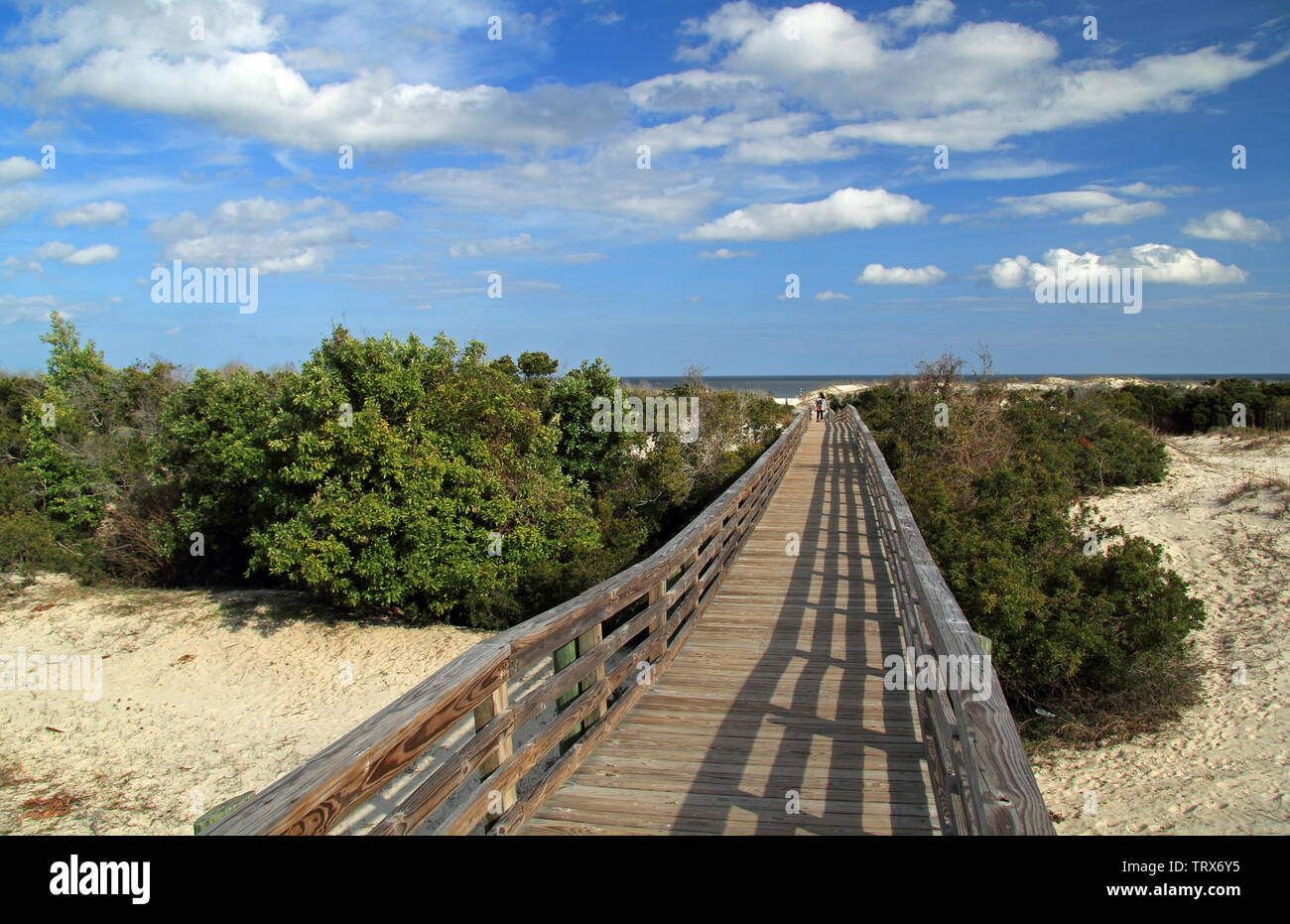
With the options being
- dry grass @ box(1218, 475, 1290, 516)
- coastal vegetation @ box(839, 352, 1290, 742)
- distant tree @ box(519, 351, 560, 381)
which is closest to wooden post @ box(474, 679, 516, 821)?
coastal vegetation @ box(839, 352, 1290, 742)

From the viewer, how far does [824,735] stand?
455 cm

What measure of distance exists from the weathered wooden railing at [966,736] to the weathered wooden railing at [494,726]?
1680 millimetres

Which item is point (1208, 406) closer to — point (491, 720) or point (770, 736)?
point (770, 736)

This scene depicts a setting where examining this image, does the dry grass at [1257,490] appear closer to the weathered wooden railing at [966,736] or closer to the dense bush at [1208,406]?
the dense bush at [1208,406]

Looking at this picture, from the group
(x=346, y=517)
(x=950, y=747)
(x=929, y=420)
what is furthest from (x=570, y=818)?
(x=929, y=420)

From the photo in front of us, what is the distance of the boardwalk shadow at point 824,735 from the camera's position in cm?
363

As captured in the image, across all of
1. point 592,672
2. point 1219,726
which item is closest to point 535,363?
point 1219,726

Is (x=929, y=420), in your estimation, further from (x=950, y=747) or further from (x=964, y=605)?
(x=950, y=747)

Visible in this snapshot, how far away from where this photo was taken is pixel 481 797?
2.96 metres

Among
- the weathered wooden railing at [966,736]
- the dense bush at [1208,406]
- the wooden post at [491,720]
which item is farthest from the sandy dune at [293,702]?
the dense bush at [1208,406]

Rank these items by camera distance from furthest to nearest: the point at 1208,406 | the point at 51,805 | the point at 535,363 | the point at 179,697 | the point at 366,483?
the point at 535,363 → the point at 1208,406 → the point at 366,483 → the point at 179,697 → the point at 51,805

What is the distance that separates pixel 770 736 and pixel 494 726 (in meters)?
2.11

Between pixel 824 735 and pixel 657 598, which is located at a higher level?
pixel 657 598

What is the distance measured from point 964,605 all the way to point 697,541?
192 inches
